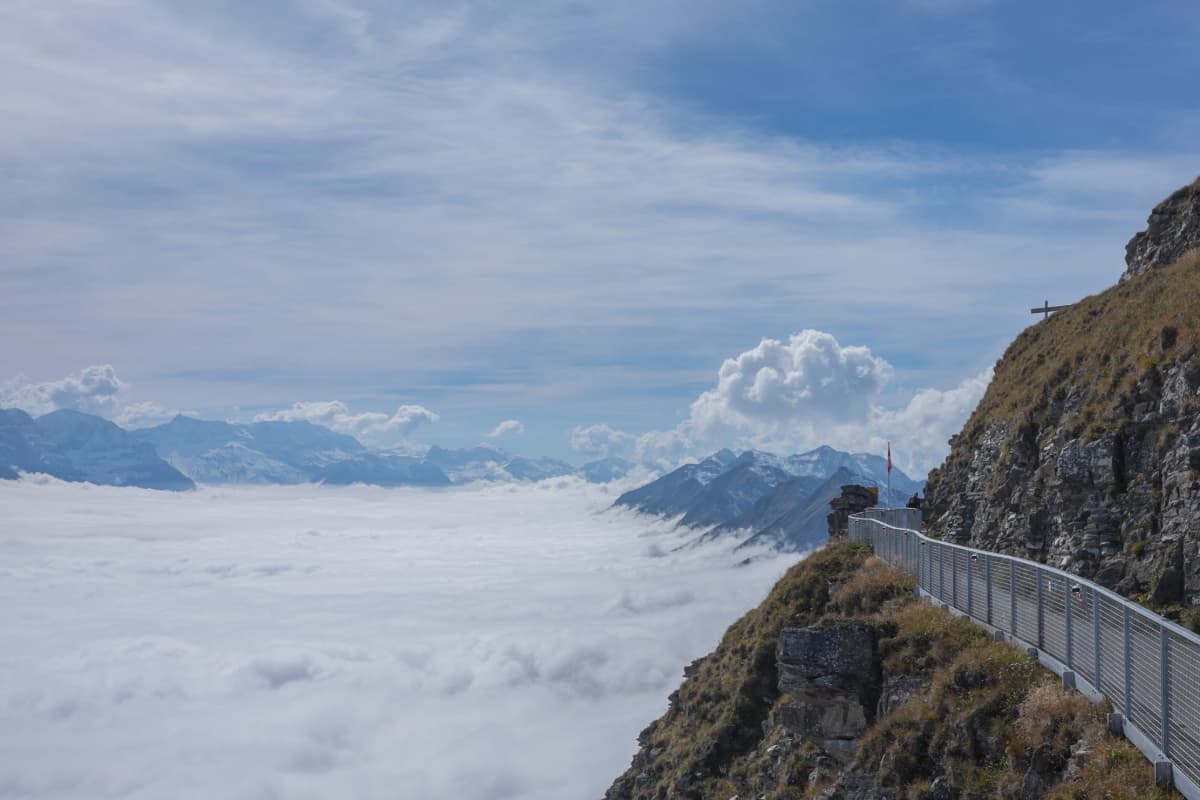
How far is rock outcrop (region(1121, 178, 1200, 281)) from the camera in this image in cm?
3828

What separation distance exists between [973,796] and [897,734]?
3.23 meters

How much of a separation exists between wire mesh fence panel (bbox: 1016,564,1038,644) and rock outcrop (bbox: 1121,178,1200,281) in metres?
24.2

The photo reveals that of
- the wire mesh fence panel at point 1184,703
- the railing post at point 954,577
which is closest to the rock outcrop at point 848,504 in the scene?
the railing post at point 954,577

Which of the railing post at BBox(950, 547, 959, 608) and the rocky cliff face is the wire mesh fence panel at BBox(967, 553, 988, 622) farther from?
the rocky cliff face

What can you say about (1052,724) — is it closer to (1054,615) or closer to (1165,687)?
(1054,615)

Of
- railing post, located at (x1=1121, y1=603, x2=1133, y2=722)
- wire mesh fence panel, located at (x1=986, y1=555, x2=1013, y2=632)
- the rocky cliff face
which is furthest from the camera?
the rocky cliff face

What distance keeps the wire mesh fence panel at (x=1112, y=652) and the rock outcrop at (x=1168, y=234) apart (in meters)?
27.5

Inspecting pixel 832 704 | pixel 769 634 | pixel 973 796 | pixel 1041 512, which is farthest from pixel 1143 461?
pixel 769 634

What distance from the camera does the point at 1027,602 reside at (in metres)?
19.1

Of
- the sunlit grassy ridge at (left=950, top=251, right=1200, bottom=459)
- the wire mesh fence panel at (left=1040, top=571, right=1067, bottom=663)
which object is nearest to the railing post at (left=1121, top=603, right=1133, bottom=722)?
the wire mesh fence panel at (left=1040, top=571, right=1067, bottom=663)

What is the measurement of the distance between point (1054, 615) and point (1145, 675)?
3.83 meters

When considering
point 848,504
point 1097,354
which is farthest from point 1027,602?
point 848,504

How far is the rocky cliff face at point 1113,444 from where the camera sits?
2234 cm

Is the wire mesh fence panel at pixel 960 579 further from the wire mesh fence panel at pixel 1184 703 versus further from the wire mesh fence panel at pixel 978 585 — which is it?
the wire mesh fence panel at pixel 1184 703
